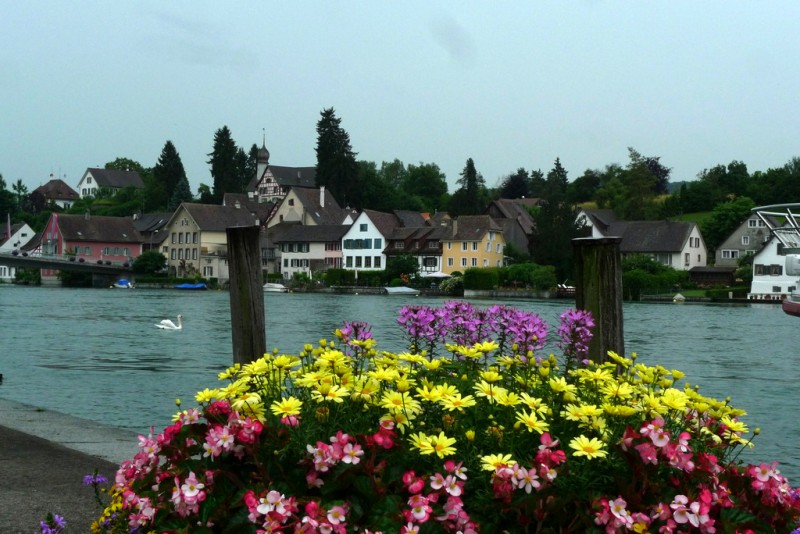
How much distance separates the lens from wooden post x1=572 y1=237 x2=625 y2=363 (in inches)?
284

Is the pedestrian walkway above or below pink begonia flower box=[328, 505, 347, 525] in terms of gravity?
below

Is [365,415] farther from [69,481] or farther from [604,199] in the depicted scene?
[604,199]

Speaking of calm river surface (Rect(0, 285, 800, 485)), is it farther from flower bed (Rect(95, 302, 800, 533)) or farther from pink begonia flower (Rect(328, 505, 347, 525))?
pink begonia flower (Rect(328, 505, 347, 525))

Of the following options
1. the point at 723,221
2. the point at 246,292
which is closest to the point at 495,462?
the point at 246,292

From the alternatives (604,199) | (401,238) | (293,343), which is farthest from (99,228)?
(293,343)

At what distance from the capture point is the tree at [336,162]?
147 m

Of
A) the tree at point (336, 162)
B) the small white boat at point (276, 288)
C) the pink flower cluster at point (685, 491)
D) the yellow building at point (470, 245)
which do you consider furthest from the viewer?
the tree at point (336, 162)

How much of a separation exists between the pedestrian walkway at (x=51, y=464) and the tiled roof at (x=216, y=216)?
12388cm

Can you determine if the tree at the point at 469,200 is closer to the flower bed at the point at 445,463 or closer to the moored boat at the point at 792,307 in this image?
the moored boat at the point at 792,307

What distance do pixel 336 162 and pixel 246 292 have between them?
139 meters

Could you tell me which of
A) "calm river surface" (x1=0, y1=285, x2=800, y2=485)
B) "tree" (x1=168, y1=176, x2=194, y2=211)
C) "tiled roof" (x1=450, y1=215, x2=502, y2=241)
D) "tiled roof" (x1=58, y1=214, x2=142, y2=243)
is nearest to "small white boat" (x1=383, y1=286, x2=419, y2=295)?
"tiled roof" (x1=450, y1=215, x2=502, y2=241)

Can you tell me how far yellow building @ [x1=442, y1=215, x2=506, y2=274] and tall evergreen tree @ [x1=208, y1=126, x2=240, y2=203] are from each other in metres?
63.1

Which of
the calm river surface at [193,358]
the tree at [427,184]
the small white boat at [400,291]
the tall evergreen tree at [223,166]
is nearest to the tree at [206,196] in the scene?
the tall evergreen tree at [223,166]

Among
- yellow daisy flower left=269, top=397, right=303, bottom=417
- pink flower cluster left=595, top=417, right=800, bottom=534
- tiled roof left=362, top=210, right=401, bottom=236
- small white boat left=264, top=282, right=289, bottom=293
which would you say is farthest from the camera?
tiled roof left=362, top=210, right=401, bottom=236
